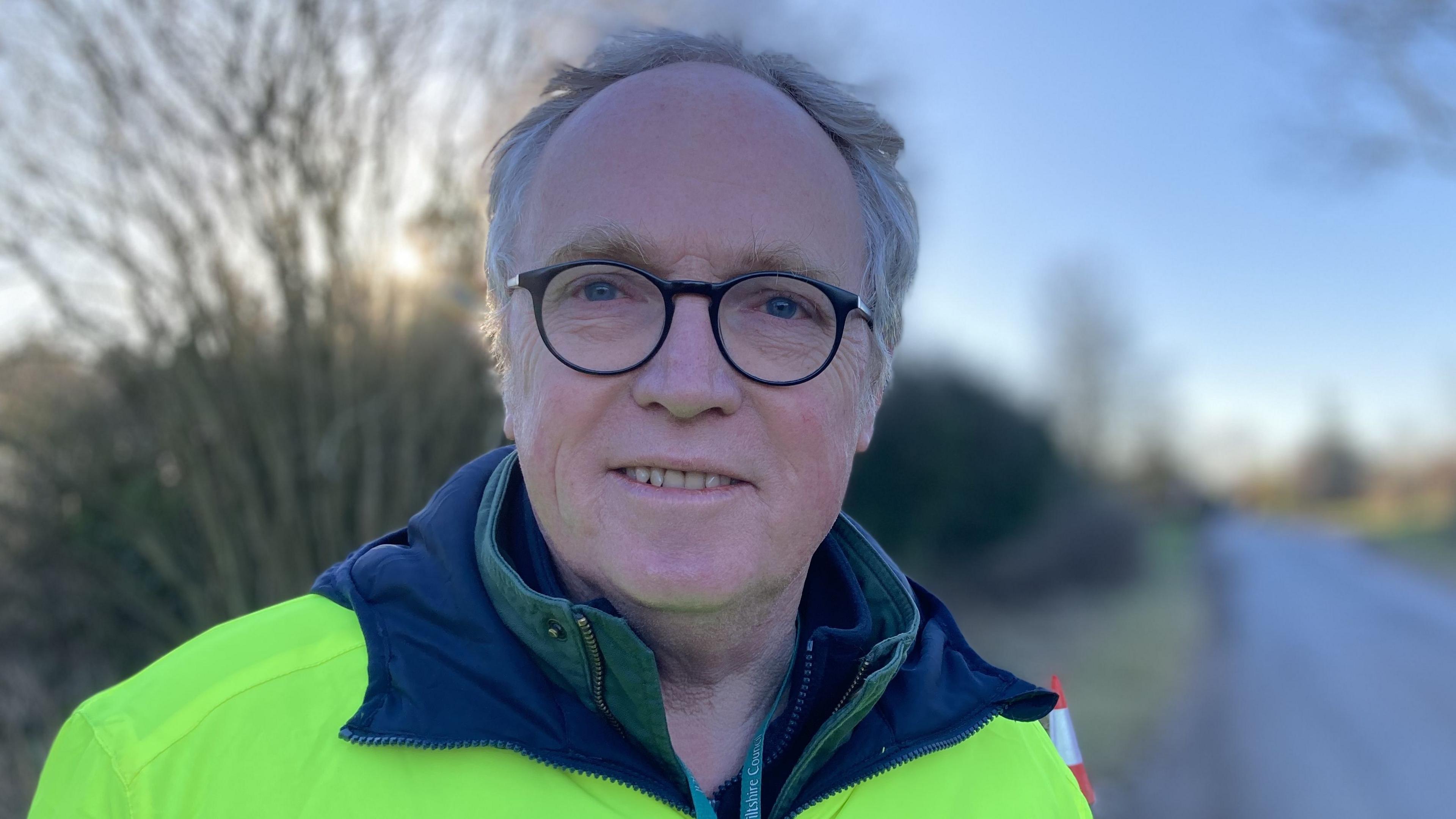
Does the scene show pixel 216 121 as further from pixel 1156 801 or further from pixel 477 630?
pixel 1156 801

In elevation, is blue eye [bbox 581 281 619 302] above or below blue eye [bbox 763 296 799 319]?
above

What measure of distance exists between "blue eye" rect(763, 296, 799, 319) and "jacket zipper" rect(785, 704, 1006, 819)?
703mm

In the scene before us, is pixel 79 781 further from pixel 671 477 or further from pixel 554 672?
pixel 671 477

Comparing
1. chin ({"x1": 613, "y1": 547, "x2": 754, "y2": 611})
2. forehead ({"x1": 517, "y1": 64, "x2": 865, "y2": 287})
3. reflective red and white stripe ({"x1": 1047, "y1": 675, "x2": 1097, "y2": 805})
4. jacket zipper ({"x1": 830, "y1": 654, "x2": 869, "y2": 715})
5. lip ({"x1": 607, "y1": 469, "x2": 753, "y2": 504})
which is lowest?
reflective red and white stripe ({"x1": 1047, "y1": 675, "x2": 1097, "y2": 805})

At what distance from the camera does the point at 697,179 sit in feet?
4.75

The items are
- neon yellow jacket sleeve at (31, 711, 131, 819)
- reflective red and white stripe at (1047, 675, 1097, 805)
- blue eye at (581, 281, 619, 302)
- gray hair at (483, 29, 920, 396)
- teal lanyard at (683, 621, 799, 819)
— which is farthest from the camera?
reflective red and white stripe at (1047, 675, 1097, 805)

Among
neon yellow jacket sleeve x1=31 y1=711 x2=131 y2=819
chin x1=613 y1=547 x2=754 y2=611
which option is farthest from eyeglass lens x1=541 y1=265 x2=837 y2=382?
neon yellow jacket sleeve x1=31 y1=711 x2=131 y2=819

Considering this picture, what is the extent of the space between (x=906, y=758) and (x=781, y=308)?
0.72 m

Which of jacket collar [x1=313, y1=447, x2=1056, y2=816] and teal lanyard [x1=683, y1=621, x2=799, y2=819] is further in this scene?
teal lanyard [x1=683, y1=621, x2=799, y2=819]

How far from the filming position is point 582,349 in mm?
1426

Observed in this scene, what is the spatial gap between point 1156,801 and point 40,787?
19.8 ft

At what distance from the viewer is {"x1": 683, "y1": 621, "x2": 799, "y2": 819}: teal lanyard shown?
1.35 m

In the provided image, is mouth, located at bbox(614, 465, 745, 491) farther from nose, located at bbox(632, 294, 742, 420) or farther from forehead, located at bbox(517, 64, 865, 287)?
forehead, located at bbox(517, 64, 865, 287)

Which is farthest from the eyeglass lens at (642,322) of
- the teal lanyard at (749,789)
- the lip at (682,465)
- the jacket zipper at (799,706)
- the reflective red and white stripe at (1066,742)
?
the reflective red and white stripe at (1066,742)
